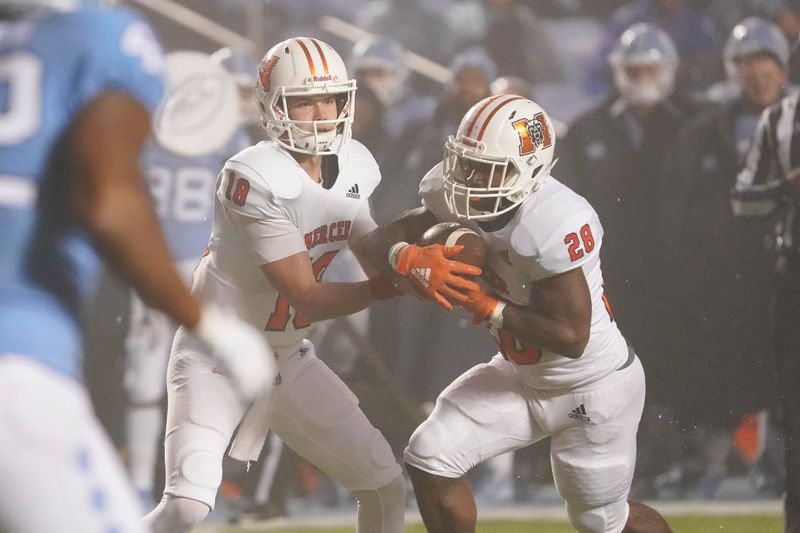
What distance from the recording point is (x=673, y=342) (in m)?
4.52

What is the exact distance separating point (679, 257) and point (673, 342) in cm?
36

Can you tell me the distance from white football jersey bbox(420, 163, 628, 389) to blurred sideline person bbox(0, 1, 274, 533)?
135cm

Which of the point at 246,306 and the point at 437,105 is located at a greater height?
the point at 437,105

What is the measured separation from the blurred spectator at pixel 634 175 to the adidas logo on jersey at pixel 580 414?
1.61 m

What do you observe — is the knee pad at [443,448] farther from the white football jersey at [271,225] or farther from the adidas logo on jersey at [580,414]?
the white football jersey at [271,225]

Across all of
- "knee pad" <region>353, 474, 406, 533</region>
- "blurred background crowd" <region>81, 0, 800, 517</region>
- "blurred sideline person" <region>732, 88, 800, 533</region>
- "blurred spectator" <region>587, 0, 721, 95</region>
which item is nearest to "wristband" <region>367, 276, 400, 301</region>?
"knee pad" <region>353, 474, 406, 533</region>

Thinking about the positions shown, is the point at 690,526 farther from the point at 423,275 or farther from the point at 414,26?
the point at 414,26

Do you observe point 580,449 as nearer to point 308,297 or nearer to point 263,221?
point 308,297

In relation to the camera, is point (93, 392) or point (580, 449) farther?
point (93, 392)

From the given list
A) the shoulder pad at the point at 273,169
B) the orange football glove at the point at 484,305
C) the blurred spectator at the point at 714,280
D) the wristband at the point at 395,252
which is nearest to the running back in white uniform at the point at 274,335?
the shoulder pad at the point at 273,169

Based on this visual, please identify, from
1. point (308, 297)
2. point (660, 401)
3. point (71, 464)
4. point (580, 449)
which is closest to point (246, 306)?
point (308, 297)

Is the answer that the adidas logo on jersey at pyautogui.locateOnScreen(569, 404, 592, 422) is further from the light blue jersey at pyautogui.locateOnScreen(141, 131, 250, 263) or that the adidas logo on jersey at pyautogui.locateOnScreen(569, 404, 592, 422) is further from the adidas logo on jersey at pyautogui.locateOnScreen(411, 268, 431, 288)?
the light blue jersey at pyautogui.locateOnScreen(141, 131, 250, 263)

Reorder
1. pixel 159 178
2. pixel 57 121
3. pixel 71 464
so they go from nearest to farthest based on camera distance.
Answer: pixel 71 464 < pixel 57 121 < pixel 159 178

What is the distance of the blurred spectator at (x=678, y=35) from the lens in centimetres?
446
